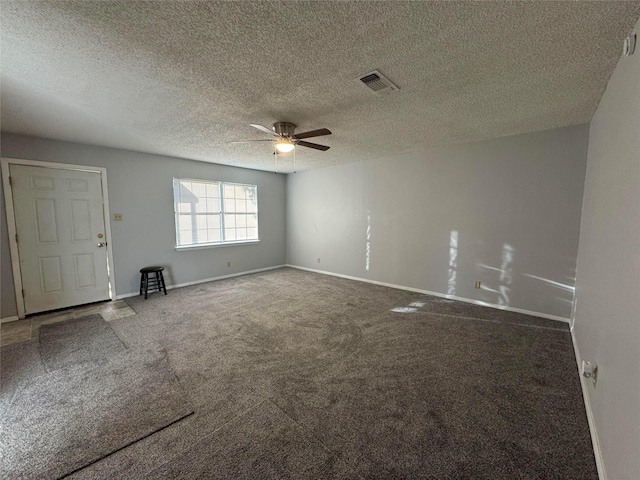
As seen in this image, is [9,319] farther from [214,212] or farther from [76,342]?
[214,212]

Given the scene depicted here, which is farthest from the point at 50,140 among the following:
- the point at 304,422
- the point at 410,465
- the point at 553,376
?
the point at 553,376

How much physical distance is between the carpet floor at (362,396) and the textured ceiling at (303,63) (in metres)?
2.48

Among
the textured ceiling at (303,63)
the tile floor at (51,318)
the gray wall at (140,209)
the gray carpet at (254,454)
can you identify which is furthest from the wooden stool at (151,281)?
A: the gray carpet at (254,454)

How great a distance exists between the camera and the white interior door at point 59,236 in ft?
11.6

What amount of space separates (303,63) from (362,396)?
2.55 meters

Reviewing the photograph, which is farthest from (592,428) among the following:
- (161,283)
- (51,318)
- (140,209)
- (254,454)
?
(140,209)

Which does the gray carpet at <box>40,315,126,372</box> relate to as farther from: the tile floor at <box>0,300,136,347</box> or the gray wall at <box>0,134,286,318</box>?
the gray wall at <box>0,134,286,318</box>

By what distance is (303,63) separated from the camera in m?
1.91

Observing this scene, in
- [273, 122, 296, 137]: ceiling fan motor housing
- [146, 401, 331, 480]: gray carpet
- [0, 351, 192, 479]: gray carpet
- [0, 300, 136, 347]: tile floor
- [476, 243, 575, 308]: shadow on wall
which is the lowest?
[0, 300, 136, 347]: tile floor

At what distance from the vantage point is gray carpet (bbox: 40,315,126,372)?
2.55m

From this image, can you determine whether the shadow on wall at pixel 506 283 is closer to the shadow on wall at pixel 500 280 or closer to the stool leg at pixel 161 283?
the shadow on wall at pixel 500 280

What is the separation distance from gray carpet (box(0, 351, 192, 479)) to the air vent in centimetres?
287

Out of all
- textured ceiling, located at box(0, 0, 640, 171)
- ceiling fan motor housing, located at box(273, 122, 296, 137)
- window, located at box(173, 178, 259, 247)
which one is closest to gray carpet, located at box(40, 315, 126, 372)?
window, located at box(173, 178, 259, 247)

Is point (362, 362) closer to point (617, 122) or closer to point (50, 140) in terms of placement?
point (617, 122)
